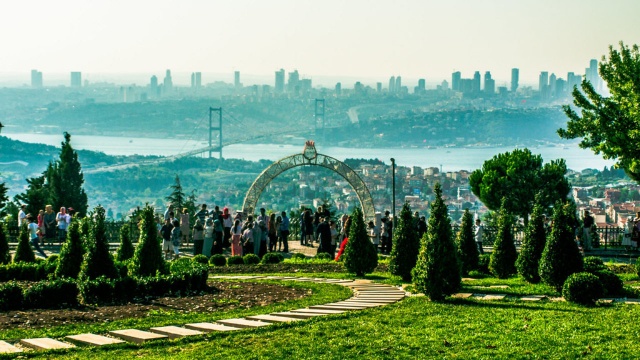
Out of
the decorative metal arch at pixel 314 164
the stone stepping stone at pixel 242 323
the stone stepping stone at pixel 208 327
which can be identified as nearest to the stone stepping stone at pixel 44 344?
the stone stepping stone at pixel 208 327

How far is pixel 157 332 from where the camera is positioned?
1005 centimetres

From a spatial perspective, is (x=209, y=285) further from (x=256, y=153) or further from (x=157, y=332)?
(x=256, y=153)

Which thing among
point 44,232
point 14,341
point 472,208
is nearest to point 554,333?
point 14,341

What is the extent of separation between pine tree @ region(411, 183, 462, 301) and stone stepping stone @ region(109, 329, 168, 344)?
13.8 ft

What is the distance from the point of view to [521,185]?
3338 centimetres

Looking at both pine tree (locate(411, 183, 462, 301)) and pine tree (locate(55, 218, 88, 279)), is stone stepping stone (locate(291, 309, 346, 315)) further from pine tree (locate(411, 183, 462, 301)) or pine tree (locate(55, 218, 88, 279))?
pine tree (locate(55, 218, 88, 279))

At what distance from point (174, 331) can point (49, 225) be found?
1544 centimetres

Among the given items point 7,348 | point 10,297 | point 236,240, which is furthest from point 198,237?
point 7,348

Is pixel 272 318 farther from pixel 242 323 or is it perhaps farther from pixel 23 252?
pixel 23 252

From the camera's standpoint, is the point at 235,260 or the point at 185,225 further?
the point at 185,225

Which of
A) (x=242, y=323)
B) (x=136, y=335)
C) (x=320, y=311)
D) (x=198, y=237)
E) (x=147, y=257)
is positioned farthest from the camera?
(x=198, y=237)

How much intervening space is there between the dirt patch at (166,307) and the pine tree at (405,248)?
238 centimetres

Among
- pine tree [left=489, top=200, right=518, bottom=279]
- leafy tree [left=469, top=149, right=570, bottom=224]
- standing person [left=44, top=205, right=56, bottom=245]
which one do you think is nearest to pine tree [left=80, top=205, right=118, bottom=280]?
pine tree [left=489, top=200, right=518, bottom=279]

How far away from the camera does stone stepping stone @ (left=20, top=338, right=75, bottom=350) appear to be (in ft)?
30.4
